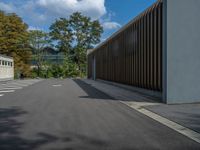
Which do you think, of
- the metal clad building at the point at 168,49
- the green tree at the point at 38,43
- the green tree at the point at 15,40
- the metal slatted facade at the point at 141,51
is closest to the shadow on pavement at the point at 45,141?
the metal clad building at the point at 168,49

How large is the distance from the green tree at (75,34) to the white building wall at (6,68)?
13.0m

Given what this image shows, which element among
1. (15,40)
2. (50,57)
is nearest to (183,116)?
(15,40)

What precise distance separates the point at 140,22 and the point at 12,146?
907 cm

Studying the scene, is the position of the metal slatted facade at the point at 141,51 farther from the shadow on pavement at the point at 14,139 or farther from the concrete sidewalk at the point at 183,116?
the shadow on pavement at the point at 14,139

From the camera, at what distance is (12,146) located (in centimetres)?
365

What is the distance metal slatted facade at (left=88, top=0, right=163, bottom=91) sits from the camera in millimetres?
9195

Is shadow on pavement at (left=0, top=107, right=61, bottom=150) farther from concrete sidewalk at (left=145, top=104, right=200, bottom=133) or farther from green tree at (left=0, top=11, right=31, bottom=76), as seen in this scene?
green tree at (left=0, top=11, right=31, bottom=76)

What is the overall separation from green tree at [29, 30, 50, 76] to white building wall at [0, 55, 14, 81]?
7260mm

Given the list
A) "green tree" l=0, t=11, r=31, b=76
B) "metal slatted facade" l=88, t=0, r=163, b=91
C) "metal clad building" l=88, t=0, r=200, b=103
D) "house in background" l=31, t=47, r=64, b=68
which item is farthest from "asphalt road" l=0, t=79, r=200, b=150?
"house in background" l=31, t=47, r=64, b=68

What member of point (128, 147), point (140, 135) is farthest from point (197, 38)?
point (128, 147)

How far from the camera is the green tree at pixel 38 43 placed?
39594mm

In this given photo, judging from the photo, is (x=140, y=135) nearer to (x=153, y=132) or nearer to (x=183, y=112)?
(x=153, y=132)

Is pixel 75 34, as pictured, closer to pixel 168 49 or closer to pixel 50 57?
pixel 50 57

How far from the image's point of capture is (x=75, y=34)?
149 feet
